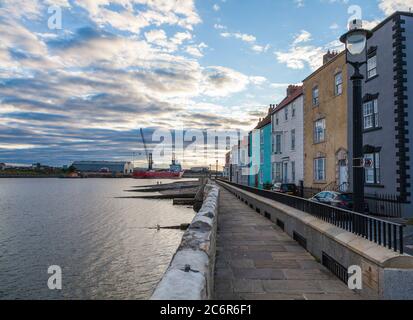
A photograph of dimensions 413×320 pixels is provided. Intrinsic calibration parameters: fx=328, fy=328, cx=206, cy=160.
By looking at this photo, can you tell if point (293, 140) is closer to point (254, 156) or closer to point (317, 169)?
point (317, 169)

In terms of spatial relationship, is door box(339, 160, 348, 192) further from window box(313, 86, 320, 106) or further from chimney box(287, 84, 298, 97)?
chimney box(287, 84, 298, 97)

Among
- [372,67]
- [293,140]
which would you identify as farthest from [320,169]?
[372,67]

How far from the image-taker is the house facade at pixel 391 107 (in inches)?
690

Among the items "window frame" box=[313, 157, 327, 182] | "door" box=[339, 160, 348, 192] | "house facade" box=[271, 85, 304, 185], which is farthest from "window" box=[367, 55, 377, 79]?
"house facade" box=[271, 85, 304, 185]

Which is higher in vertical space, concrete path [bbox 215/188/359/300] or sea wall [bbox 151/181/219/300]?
sea wall [bbox 151/181/219/300]

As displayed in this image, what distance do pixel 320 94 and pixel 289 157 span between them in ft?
31.9

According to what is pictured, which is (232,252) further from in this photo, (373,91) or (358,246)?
(373,91)

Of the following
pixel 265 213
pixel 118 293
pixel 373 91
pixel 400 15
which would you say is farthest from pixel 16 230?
pixel 400 15

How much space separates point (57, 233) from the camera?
30266 mm

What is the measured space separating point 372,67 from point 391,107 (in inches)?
135

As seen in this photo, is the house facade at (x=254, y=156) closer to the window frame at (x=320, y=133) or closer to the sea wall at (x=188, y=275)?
the window frame at (x=320, y=133)

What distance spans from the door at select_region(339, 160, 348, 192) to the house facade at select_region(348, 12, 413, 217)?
2.93 meters

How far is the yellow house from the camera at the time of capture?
24.0 metres

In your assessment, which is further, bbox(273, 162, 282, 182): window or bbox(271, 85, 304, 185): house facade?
bbox(273, 162, 282, 182): window
